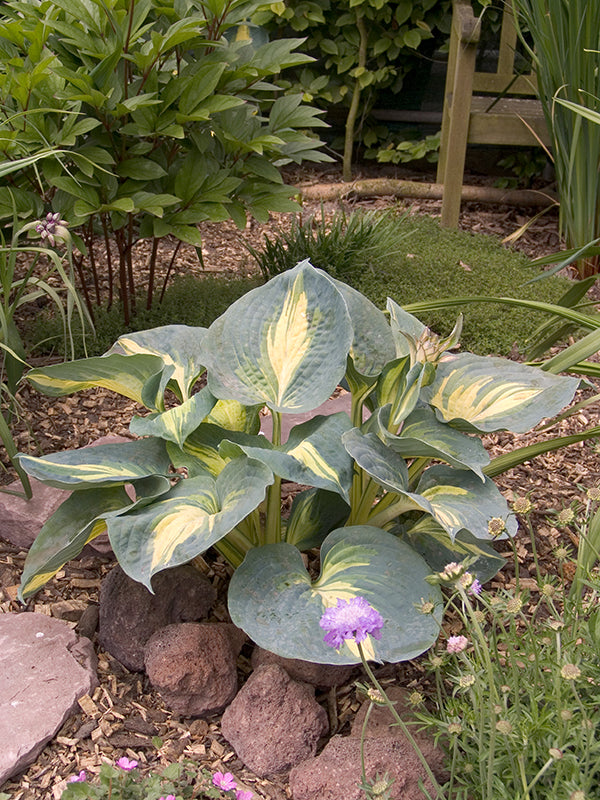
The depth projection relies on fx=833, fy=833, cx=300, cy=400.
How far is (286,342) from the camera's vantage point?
5.44 feet

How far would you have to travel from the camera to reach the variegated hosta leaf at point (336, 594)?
1361 millimetres

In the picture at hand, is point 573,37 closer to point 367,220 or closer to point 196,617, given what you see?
point 367,220

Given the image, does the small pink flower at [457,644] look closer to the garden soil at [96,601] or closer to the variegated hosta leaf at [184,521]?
the garden soil at [96,601]

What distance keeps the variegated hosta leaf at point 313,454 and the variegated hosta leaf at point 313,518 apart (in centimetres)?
16

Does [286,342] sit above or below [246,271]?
above

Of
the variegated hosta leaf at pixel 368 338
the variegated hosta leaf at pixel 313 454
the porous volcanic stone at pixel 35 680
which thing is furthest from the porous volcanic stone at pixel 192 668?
the variegated hosta leaf at pixel 368 338

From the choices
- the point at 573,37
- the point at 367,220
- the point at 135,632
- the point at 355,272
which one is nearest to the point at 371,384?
the point at 135,632

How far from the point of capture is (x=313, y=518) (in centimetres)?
170

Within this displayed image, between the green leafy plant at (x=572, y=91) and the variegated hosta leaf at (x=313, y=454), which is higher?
the green leafy plant at (x=572, y=91)

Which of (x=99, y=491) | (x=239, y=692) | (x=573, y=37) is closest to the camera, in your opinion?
(x=239, y=692)

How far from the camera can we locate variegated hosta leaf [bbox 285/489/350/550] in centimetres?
170

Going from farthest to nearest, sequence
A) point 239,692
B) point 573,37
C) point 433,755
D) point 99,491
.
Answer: point 573,37 → point 99,491 → point 239,692 → point 433,755

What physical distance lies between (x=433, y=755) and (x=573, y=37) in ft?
9.07

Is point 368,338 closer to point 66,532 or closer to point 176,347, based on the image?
point 176,347
